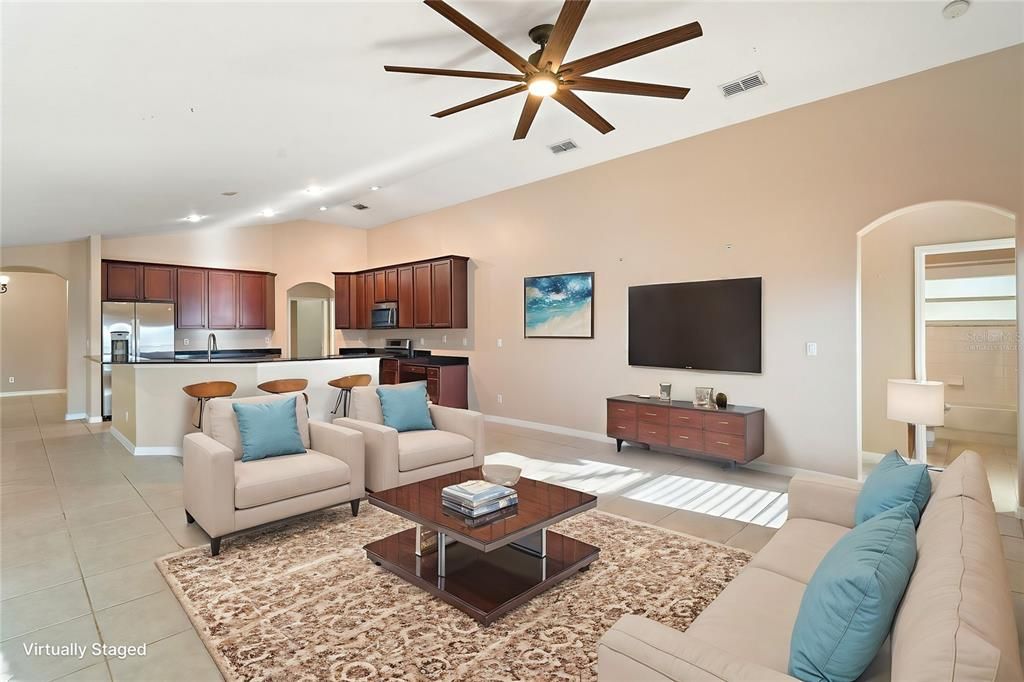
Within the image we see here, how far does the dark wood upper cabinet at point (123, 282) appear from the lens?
788 cm

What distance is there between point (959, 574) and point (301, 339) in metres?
10.4

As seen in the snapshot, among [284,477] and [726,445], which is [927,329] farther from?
[284,477]

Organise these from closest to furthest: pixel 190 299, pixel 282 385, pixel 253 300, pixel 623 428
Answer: pixel 282 385, pixel 623 428, pixel 190 299, pixel 253 300

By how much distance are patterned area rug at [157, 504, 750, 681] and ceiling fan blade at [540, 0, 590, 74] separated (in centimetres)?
278

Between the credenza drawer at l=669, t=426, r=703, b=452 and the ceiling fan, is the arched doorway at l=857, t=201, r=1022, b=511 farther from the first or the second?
the ceiling fan

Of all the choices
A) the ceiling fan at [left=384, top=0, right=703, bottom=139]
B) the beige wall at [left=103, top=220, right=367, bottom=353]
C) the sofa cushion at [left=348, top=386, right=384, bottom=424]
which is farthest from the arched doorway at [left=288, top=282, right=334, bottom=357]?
the ceiling fan at [left=384, top=0, right=703, bottom=139]

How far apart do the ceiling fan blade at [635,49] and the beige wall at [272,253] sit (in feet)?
25.9

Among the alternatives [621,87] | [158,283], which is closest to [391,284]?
[158,283]

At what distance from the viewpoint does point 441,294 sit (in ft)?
26.4

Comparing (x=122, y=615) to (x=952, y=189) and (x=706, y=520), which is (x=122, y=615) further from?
(x=952, y=189)

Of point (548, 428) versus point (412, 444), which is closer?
point (412, 444)

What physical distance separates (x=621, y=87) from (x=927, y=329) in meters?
4.36

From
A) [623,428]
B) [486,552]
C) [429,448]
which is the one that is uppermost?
[429,448]

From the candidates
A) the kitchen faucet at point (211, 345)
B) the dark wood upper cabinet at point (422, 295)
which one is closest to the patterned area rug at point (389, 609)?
the kitchen faucet at point (211, 345)
